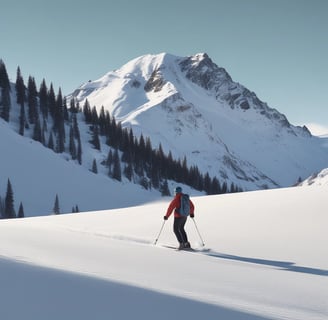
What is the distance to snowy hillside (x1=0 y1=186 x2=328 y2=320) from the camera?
3.46 m

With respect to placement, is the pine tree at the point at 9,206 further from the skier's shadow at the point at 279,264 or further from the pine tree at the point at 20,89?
the skier's shadow at the point at 279,264

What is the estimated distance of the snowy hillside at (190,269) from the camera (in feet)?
11.4

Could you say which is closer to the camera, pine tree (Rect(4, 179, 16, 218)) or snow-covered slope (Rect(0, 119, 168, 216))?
pine tree (Rect(4, 179, 16, 218))

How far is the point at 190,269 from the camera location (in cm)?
679

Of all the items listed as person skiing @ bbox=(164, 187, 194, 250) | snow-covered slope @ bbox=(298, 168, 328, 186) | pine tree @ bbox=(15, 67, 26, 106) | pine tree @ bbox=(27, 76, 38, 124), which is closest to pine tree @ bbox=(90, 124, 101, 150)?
pine tree @ bbox=(27, 76, 38, 124)

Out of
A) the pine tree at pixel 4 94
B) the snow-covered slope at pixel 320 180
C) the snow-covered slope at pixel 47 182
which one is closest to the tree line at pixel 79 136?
the pine tree at pixel 4 94

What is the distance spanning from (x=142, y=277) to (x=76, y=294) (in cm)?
195

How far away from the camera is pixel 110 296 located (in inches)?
145

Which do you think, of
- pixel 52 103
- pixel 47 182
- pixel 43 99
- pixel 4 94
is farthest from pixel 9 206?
pixel 43 99

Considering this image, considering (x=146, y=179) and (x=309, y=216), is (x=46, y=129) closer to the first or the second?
(x=146, y=179)

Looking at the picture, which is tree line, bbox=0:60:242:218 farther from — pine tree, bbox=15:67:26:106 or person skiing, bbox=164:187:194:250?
person skiing, bbox=164:187:194:250

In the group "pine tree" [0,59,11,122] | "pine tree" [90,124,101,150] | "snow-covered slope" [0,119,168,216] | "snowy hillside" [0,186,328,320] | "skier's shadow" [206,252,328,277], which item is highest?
"pine tree" [0,59,11,122]

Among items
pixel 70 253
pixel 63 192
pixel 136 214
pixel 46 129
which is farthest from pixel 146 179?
pixel 70 253

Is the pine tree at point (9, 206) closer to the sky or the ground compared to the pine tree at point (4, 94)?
closer to the ground
